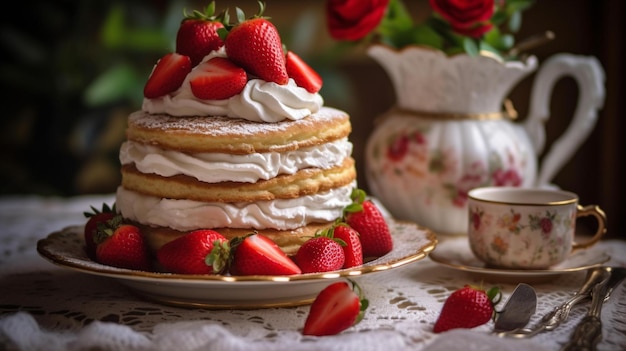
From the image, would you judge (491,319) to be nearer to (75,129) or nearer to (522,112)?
(522,112)

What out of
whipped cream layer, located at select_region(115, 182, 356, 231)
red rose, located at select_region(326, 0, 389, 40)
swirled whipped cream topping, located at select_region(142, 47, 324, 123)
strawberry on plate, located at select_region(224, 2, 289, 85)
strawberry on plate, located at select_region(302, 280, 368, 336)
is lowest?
strawberry on plate, located at select_region(302, 280, 368, 336)

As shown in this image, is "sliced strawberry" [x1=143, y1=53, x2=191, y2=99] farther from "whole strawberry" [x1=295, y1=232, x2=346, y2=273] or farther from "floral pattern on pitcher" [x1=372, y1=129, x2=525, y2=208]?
"floral pattern on pitcher" [x1=372, y1=129, x2=525, y2=208]

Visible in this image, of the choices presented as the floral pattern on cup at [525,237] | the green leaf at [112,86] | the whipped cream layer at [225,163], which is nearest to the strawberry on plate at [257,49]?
the whipped cream layer at [225,163]

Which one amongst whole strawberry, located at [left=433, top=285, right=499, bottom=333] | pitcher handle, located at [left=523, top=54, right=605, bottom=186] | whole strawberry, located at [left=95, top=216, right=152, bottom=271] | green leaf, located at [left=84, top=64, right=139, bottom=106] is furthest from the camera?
green leaf, located at [left=84, top=64, right=139, bottom=106]

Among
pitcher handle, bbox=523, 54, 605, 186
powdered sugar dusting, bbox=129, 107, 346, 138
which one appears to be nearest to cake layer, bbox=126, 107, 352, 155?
powdered sugar dusting, bbox=129, 107, 346, 138

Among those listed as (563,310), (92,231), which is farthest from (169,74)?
(563,310)

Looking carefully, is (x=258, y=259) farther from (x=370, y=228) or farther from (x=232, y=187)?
(x=370, y=228)
